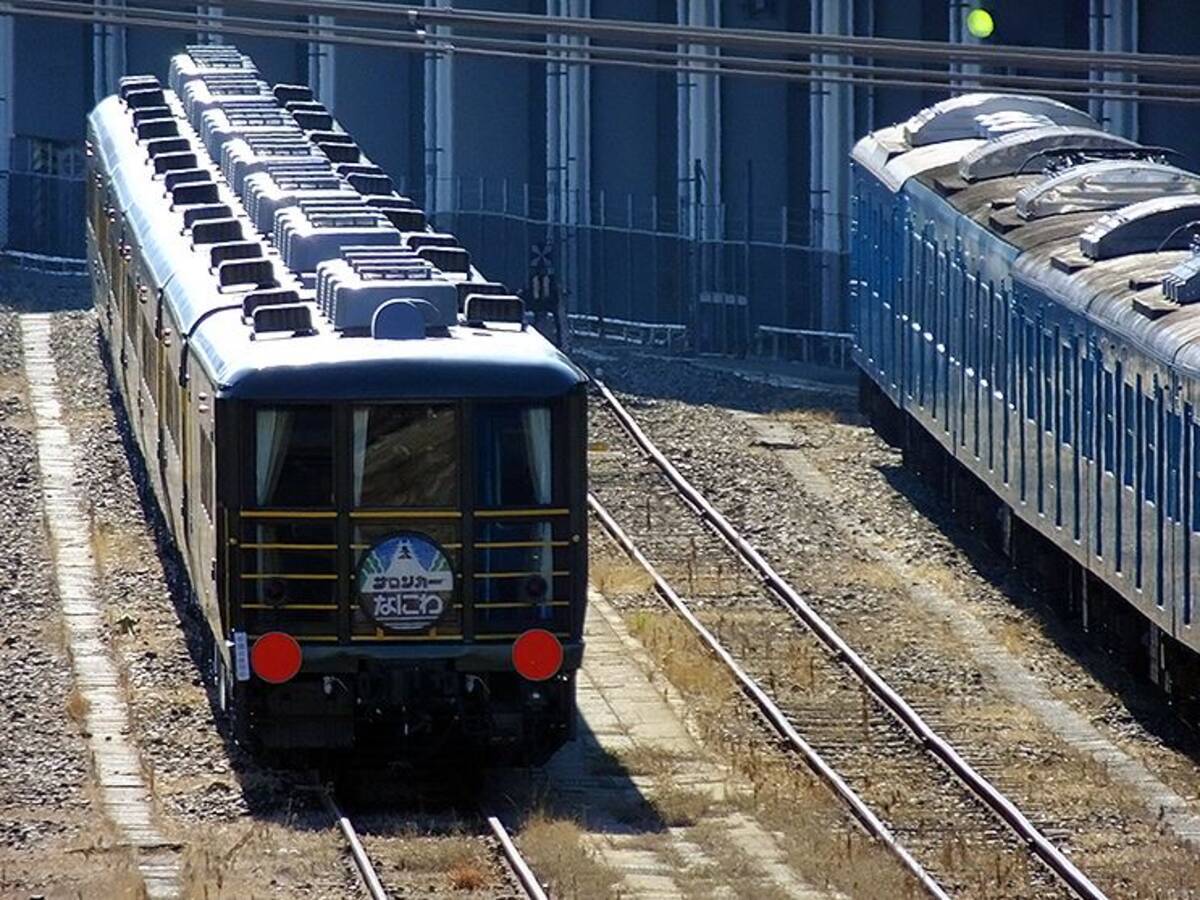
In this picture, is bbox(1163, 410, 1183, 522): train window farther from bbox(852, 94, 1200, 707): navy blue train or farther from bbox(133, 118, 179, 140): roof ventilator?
bbox(133, 118, 179, 140): roof ventilator

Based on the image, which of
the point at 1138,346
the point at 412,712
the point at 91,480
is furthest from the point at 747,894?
the point at 91,480

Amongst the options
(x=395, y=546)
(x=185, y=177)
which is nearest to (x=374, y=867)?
(x=395, y=546)

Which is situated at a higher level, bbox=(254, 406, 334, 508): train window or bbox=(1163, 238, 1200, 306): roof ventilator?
bbox=(1163, 238, 1200, 306): roof ventilator

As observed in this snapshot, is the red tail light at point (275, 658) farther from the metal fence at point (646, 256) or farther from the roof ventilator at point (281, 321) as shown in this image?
the metal fence at point (646, 256)

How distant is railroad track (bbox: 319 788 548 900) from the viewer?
45.4 feet

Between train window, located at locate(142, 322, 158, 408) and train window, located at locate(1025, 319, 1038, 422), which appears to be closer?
train window, located at locate(142, 322, 158, 408)

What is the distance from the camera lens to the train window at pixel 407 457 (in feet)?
50.3

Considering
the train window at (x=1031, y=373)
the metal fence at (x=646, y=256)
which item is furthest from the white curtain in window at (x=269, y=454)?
the metal fence at (x=646, y=256)

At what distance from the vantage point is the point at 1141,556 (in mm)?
17797

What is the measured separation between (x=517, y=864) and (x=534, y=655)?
1.49 m

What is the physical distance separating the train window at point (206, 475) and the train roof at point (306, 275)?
40 centimetres

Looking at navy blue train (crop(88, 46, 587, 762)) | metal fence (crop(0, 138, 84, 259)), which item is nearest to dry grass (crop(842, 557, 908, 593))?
navy blue train (crop(88, 46, 587, 762))

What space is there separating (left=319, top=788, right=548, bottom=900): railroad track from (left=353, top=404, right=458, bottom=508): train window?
164cm

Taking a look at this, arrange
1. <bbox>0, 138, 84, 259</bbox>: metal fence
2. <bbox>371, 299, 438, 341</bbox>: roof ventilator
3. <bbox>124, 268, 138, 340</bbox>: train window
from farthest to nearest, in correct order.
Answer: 1. <bbox>0, 138, 84, 259</bbox>: metal fence
2. <bbox>124, 268, 138, 340</bbox>: train window
3. <bbox>371, 299, 438, 341</bbox>: roof ventilator
